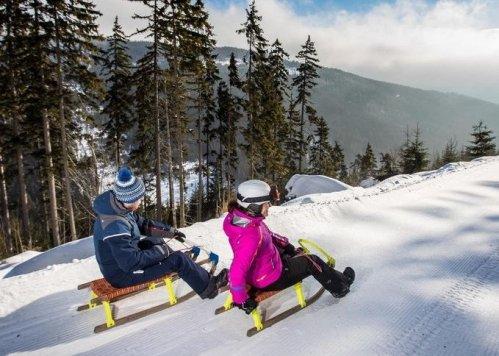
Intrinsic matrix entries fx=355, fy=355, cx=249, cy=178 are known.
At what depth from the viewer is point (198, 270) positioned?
4.66m

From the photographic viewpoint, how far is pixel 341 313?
14.6 ft

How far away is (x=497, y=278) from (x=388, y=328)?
2.32 m

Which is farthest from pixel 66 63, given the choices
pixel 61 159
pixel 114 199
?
pixel 114 199

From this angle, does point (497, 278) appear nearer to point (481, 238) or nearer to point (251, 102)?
point (481, 238)

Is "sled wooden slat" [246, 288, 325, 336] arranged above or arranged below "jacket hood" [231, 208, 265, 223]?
below

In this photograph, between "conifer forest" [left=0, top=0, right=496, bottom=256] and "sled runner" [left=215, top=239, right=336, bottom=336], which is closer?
"sled runner" [left=215, top=239, right=336, bottom=336]

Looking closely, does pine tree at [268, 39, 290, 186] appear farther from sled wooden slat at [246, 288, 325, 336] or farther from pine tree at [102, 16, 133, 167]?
sled wooden slat at [246, 288, 325, 336]

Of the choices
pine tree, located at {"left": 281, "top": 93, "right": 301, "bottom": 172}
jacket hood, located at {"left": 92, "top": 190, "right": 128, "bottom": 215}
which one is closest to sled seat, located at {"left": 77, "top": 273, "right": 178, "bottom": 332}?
jacket hood, located at {"left": 92, "top": 190, "right": 128, "bottom": 215}

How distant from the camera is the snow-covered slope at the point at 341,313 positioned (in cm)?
388

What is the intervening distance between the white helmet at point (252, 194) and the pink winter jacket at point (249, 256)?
14cm

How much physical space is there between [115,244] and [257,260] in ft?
5.42

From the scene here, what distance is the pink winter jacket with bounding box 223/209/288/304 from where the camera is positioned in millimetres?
3895

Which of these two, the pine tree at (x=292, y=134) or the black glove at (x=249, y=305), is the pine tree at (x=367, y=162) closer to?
the pine tree at (x=292, y=134)

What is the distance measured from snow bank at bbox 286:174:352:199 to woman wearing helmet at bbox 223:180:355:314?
15971mm
